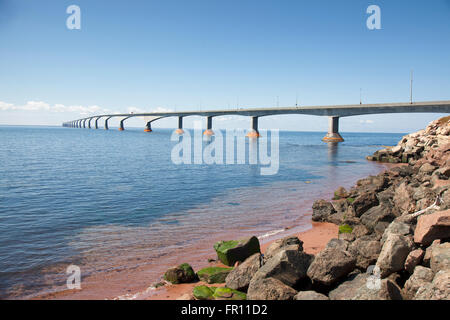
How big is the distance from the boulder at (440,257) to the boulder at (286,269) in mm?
2330

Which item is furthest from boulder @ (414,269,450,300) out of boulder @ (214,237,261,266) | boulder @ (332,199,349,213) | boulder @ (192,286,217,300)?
boulder @ (332,199,349,213)

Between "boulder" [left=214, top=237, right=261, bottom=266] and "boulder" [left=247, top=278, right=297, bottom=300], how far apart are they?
2659 mm

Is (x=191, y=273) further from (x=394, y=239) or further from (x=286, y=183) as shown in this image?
(x=286, y=183)

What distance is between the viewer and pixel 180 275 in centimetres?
821

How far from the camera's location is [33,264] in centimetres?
959

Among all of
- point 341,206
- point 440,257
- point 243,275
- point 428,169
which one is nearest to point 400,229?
point 440,257

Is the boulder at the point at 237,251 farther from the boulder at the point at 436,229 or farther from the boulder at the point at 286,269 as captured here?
the boulder at the point at 436,229

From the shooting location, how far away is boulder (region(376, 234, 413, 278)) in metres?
6.06

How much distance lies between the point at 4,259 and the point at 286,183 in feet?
67.4

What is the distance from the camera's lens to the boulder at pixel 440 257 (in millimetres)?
5316

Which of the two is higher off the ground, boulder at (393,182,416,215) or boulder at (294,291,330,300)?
boulder at (393,182,416,215)

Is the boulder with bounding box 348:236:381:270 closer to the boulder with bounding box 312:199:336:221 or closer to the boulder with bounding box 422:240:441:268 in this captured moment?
the boulder with bounding box 422:240:441:268
